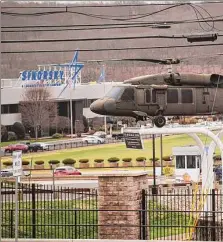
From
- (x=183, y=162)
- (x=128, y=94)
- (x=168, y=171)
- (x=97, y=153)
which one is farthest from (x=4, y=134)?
(x=128, y=94)

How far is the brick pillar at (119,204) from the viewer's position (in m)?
14.4

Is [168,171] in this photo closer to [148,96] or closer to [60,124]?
[60,124]

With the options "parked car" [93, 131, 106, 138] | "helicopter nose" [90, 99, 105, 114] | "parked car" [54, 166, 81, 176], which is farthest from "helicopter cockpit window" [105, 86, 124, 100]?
"parked car" [93, 131, 106, 138]

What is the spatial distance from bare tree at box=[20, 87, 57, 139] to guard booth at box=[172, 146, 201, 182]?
5.92 m

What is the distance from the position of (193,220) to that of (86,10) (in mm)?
23917

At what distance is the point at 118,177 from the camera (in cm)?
1447

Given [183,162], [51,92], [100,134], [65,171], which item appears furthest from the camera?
[51,92]

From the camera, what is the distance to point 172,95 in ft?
62.8

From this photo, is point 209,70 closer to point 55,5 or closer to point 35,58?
point 55,5

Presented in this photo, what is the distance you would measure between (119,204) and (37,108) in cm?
2343

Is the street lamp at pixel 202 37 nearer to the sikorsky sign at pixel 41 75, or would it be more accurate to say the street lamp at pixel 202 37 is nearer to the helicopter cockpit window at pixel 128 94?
the helicopter cockpit window at pixel 128 94

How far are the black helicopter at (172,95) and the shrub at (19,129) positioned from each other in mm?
14182

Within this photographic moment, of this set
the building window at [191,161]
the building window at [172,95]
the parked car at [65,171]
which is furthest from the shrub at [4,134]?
the building window at [172,95]

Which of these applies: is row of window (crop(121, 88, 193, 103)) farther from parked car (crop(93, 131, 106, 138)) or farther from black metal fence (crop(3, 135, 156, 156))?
parked car (crop(93, 131, 106, 138))
